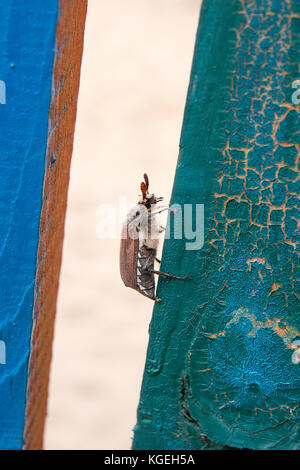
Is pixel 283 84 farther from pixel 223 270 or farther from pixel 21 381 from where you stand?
pixel 21 381

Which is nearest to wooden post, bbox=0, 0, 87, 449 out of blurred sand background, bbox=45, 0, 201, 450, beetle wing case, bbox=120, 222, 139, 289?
beetle wing case, bbox=120, 222, 139, 289

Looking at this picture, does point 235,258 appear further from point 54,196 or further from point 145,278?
point 145,278

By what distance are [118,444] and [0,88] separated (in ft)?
9.52

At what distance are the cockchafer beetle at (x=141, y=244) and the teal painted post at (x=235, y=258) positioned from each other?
42cm

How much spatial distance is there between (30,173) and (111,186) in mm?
3766

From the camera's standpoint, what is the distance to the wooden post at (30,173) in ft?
3.85

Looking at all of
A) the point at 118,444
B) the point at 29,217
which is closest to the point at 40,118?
the point at 29,217

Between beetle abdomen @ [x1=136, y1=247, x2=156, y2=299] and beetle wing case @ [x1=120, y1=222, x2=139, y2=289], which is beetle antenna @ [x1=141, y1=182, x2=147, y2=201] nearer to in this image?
beetle wing case @ [x1=120, y1=222, x2=139, y2=289]

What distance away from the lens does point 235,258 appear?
4.15 ft

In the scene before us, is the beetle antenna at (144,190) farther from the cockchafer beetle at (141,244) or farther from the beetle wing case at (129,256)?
the beetle wing case at (129,256)

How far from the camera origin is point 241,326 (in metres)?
1.30

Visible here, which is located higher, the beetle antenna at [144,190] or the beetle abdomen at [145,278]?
the beetle antenna at [144,190]

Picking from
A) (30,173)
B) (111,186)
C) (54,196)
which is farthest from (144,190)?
(111,186)

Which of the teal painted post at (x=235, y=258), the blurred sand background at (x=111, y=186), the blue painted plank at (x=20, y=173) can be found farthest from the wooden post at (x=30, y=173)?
the blurred sand background at (x=111, y=186)
